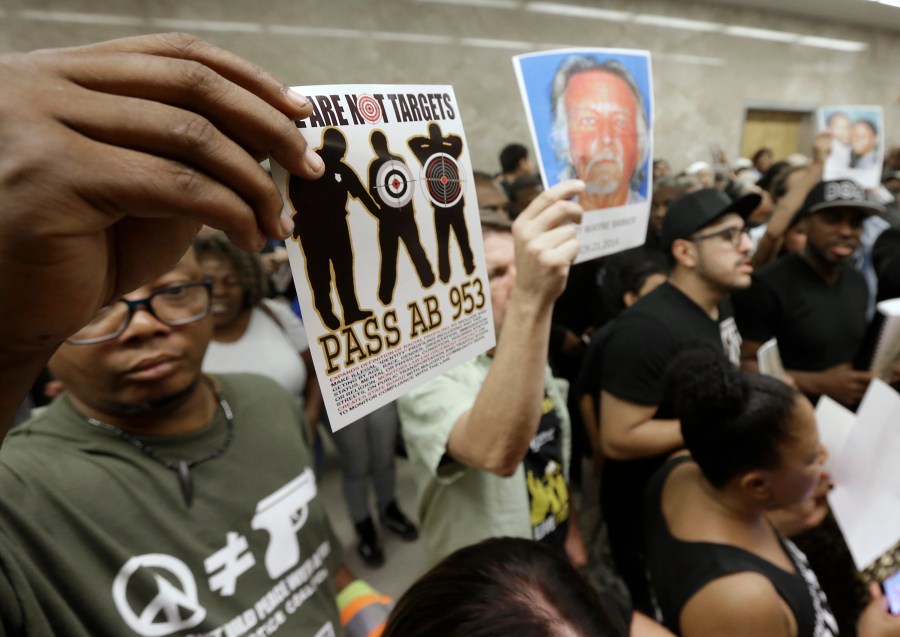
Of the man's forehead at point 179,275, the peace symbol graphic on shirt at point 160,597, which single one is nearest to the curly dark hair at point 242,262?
the man's forehead at point 179,275

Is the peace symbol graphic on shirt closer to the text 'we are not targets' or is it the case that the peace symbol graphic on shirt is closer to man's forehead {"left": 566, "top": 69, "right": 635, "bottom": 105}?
the text 'we are not targets'

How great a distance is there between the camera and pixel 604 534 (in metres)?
2.37

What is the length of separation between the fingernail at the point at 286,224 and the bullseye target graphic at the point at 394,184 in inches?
3.9

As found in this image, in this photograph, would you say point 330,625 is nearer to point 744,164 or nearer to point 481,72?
point 481,72

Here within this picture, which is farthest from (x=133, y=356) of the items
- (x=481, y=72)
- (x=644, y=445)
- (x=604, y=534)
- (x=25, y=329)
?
(x=481, y=72)

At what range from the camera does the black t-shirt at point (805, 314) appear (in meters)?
2.05

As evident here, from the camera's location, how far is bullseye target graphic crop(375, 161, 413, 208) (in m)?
0.47

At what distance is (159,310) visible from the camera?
893 mm

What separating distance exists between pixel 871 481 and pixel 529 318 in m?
1.04

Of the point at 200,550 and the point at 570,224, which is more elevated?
the point at 570,224

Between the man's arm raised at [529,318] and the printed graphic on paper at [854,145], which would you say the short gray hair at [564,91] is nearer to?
the man's arm raised at [529,318]

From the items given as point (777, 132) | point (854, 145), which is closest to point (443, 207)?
point (854, 145)

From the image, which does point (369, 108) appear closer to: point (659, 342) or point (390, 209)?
point (390, 209)

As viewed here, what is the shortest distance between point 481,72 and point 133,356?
5836mm
